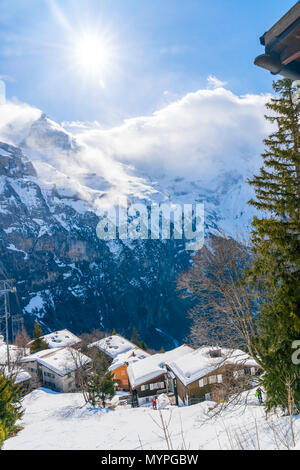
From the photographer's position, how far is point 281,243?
557 cm

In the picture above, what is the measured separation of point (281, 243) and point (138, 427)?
1340 centimetres

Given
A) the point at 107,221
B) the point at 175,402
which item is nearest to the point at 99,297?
the point at 107,221

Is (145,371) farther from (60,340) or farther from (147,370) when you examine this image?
(60,340)

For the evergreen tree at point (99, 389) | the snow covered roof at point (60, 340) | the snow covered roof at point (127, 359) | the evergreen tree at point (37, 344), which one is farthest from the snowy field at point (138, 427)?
the snow covered roof at point (60, 340)

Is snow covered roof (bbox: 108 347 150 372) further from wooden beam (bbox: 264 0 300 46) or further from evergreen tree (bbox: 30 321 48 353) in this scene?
wooden beam (bbox: 264 0 300 46)

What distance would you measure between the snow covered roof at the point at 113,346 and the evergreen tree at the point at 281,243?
54134mm

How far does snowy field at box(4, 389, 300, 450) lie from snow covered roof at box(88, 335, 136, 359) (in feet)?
67.2

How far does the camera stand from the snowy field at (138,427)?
5.18 metres

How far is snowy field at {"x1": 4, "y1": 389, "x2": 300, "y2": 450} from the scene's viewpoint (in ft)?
17.0

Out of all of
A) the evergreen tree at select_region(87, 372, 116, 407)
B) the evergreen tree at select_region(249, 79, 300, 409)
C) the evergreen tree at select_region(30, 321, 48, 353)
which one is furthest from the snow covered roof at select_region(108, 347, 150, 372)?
the evergreen tree at select_region(249, 79, 300, 409)

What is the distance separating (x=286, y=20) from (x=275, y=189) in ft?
13.3

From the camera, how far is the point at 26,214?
5797 inches

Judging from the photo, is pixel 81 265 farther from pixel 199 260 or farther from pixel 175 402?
pixel 199 260
